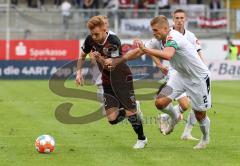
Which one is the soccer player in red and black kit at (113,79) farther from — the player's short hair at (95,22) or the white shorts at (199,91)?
the white shorts at (199,91)

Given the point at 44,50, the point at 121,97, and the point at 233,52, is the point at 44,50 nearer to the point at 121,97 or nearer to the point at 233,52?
the point at 233,52

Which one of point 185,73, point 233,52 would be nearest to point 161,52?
point 185,73

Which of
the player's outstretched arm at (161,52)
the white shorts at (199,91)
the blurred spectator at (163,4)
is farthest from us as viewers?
the blurred spectator at (163,4)

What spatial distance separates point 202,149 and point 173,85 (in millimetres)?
1244

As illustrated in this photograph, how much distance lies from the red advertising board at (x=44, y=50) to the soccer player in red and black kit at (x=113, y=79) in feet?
92.7

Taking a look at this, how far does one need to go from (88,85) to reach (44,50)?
13.8m

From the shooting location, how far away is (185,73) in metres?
12.1

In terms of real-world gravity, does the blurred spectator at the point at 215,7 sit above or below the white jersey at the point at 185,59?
above

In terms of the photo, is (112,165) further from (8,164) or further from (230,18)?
(230,18)

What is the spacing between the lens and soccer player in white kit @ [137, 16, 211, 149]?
1138 cm

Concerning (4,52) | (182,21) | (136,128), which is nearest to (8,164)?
(136,128)

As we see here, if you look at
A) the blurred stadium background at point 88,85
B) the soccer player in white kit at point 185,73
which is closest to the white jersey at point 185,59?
the soccer player in white kit at point 185,73

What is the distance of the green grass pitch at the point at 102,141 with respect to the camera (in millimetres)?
10836

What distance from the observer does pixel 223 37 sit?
140 ft
